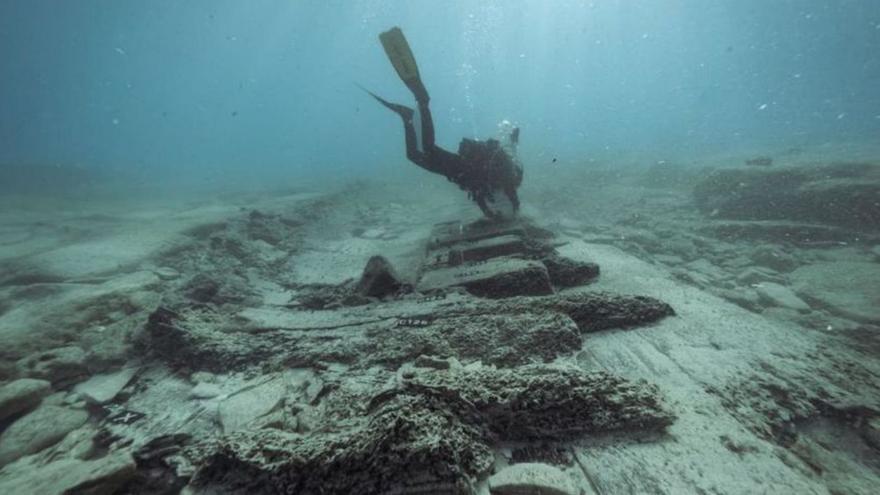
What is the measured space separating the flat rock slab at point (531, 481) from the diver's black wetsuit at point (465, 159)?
4.71 m

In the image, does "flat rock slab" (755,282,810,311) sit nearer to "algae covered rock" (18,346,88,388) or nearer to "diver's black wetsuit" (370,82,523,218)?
"diver's black wetsuit" (370,82,523,218)

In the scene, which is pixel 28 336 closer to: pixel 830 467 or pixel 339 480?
pixel 339 480

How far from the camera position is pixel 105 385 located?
2547 mm

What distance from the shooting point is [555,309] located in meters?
2.83

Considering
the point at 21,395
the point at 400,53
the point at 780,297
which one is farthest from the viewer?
the point at 400,53

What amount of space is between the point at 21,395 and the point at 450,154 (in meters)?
5.02

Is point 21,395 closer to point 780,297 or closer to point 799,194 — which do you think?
point 780,297

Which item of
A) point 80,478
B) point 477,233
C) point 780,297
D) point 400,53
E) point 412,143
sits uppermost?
point 400,53

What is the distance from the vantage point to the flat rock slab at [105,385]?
7.93 ft

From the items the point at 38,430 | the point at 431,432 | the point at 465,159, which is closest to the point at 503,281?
the point at 431,432

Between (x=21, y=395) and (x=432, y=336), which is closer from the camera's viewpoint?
(x=21, y=395)

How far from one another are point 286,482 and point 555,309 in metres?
2.03

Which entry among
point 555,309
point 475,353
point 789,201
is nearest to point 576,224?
point 789,201

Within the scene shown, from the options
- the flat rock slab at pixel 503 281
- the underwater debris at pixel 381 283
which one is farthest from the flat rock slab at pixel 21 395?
the flat rock slab at pixel 503 281
